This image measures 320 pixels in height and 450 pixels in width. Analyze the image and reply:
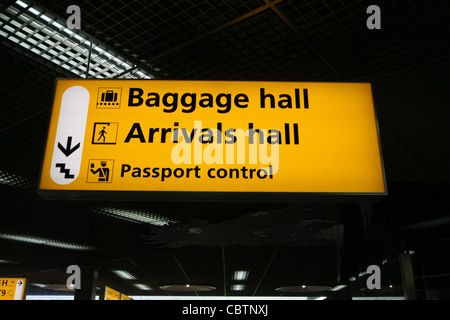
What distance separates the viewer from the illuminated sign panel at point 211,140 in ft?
8.21

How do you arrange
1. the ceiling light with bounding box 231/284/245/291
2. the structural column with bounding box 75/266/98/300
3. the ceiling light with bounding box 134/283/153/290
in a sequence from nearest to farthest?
the structural column with bounding box 75/266/98/300 → the ceiling light with bounding box 231/284/245/291 → the ceiling light with bounding box 134/283/153/290

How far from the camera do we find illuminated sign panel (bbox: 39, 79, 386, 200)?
2504 mm

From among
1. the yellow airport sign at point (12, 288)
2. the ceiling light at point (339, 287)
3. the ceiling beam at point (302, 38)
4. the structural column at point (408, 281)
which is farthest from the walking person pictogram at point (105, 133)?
the ceiling light at point (339, 287)

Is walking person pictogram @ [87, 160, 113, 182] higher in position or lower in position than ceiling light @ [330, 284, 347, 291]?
lower

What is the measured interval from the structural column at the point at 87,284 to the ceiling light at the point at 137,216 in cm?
459

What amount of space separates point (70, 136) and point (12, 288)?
1139cm

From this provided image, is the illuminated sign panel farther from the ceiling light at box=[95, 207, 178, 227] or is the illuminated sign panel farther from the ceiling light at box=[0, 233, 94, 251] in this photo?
the ceiling light at box=[0, 233, 94, 251]

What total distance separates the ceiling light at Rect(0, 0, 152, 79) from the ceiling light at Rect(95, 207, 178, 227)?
13.5 ft

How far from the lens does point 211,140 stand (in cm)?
262

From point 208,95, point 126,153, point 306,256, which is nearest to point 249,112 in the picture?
point 208,95

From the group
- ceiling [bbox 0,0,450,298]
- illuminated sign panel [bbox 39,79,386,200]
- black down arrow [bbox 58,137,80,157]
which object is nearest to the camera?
illuminated sign panel [bbox 39,79,386,200]

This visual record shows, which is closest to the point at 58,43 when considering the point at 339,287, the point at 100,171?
the point at 100,171

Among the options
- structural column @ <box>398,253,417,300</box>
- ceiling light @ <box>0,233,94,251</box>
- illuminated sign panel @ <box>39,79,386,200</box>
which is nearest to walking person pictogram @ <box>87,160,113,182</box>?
illuminated sign panel @ <box>39,79,386,200</box>

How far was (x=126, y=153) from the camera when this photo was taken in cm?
261
